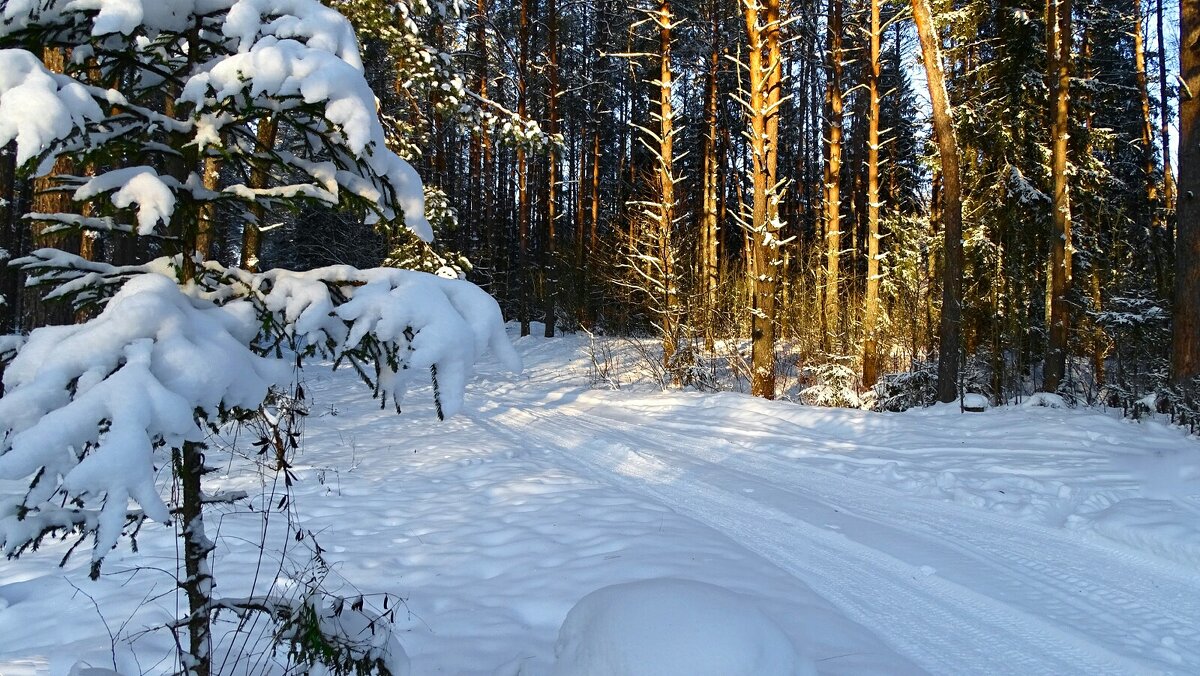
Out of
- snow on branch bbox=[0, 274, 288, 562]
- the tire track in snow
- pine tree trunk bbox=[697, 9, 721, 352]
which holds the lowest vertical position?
the tire track in snow

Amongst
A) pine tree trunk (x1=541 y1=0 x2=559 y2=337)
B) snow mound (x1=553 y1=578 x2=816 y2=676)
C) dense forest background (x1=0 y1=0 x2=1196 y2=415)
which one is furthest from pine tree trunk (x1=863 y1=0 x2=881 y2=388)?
snow mound (x1=553 y1=578 x2=816 y2=676)

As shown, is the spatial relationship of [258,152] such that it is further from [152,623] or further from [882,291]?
[882,291]

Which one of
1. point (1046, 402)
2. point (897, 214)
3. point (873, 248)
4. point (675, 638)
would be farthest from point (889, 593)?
point (897, 214)

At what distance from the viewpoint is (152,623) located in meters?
3.04

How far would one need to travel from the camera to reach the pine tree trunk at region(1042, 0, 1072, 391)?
1123cm

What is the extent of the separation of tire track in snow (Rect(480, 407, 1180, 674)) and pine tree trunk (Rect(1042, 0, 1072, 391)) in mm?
8562

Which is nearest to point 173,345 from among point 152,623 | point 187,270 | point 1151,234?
point 187,270

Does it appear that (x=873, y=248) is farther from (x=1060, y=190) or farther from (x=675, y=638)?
(x=675, y=638)

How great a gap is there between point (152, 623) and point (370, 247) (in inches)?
900

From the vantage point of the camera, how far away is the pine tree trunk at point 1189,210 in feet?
26.2

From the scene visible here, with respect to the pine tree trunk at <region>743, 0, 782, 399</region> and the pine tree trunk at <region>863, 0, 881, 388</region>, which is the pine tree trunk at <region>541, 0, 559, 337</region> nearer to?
the pine tree trunk at <region>743, 0, 782, 399</region>

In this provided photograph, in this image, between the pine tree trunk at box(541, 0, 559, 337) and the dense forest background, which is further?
the pine tree trunk at box(541, 0, 559, 337)

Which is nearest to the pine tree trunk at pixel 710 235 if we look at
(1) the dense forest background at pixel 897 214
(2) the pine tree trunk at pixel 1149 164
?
(1) the dense forest background at pixel 897 214

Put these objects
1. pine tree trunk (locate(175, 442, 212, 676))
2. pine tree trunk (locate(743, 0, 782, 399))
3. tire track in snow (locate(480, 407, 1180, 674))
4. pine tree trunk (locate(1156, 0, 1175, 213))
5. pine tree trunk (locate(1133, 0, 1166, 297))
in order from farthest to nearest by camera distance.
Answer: pine tree trunk (locate(1156, 0, 1175, 213)), pine tree trunk (locate(1133, 0, 1166, 297)), pine tree trunk (locate(743, 0, 782, 399)), tire track in snow (locate(480, 407, 1180, 674)), pine tree trunk (locate(175, 442, 212, 676))
